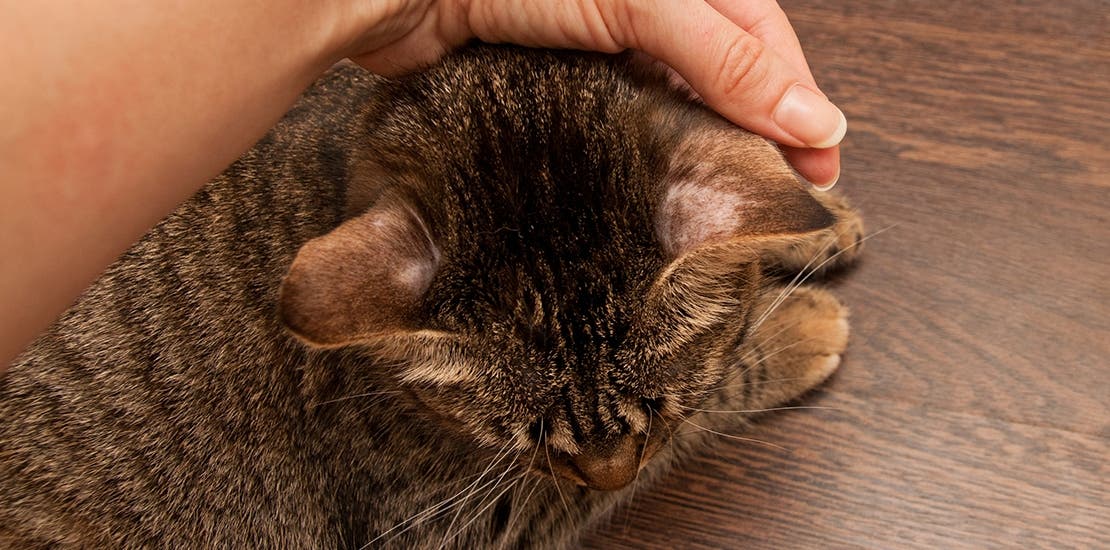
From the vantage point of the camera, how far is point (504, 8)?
4.00 ft

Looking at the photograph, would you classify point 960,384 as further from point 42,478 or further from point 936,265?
point 42,478

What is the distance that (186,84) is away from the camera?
0.95m

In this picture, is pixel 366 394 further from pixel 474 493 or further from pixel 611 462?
pixel 611 462

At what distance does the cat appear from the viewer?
1019 mm

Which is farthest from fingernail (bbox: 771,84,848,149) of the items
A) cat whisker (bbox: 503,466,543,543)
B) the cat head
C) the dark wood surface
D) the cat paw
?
cat whisker (bbox: 503,466,543,543)

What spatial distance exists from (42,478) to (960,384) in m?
1.52

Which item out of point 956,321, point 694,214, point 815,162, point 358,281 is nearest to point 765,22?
point 815,162

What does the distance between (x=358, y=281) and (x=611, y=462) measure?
0.43 meters

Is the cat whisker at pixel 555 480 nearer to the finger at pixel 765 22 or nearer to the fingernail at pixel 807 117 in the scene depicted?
the fingernail at pixel 807 117

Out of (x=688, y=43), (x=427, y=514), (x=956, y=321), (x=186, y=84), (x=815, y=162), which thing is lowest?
(x=956, y=321)

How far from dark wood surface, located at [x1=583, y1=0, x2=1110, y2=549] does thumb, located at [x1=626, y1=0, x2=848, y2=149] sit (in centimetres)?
60

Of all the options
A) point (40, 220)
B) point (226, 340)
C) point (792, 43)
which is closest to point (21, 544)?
point (226, 340)

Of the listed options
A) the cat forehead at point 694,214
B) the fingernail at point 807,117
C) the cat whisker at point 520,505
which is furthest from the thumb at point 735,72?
the cat whisker at point 520,505

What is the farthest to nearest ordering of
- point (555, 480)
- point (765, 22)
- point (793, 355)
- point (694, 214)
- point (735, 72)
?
1. point (793, 355)
2. point (765, 22)
3. point (555, 480)
4. point (735, 72)
5. point (694, 214)
